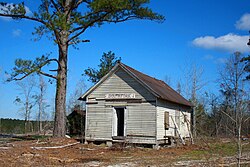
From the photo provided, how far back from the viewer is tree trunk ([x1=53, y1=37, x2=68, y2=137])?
21359 mm

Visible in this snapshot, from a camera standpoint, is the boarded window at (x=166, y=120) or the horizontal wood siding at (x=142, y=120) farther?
the boarded window at (x=166, y=120)

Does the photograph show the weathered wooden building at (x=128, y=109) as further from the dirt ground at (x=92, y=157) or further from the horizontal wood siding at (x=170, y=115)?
the dirt ground at (x=92, y=157)

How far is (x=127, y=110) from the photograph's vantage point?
824 inches

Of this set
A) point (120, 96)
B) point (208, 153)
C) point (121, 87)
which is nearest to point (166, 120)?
point (120, 96)

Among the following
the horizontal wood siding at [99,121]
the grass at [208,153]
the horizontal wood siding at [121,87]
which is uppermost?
the horizontal wood siding at [121,87]

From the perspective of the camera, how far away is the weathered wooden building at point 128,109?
66.3 feet

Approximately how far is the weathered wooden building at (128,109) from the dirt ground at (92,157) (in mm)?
1029

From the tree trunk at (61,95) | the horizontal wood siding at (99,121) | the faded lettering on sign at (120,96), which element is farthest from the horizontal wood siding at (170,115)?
the tree trunk at (61,95)

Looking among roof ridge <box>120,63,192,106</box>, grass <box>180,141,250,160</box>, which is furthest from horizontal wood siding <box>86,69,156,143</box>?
grass <box>180,141,250,160</box>

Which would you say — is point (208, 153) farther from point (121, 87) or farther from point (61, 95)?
point (61, 95)

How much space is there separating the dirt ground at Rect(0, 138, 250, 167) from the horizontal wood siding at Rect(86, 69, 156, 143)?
3.71 ft

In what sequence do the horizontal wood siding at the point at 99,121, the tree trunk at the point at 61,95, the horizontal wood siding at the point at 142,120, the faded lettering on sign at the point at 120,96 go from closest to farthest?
the horizontal wood siding at the point at 142,120 → the faded lettering on sign at the point at 120,96 → the horizontal wood siding at the point at 99,121 → the tree trunk at the point at 61,95

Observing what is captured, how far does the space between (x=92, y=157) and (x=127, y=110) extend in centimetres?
599

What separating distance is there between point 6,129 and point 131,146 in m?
33.4
